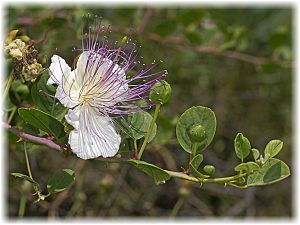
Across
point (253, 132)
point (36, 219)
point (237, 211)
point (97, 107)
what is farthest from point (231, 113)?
point (97, 107)

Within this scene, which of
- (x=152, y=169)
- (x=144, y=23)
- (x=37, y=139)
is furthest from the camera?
(x=144, y=23)

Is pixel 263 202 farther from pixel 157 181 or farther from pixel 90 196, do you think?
pixel 157 181

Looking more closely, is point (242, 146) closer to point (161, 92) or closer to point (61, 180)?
point (161, 92)

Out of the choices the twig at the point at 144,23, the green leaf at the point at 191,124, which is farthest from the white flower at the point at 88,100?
the twig at the point at 144,23

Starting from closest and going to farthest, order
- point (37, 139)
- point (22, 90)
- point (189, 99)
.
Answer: point (37, 139)
point (22, 90)
point (189, 99)

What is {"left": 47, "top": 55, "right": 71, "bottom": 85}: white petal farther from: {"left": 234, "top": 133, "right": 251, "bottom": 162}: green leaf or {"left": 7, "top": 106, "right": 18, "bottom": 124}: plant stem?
{"left": 234, "top": 133, "right": 251, "bottom": 162}: green leaf

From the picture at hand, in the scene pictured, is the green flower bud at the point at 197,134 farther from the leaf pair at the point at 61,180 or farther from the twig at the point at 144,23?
the twig at the point at 144,23

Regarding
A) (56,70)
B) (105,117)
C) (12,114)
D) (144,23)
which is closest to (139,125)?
(105,117)
